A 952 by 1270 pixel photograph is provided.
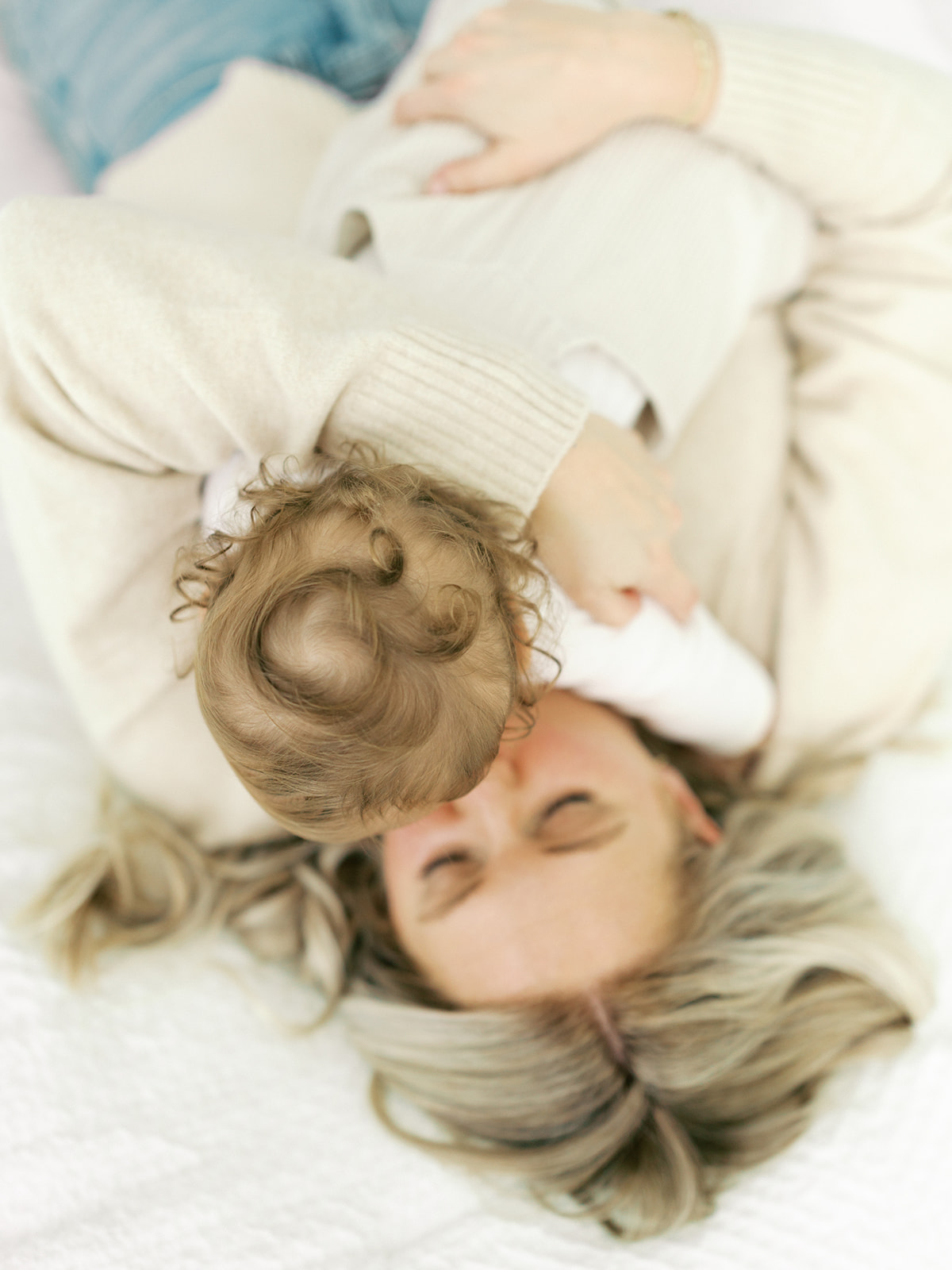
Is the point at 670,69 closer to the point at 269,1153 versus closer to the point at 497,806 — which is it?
the point at 497,806

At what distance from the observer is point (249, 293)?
0.74 metres

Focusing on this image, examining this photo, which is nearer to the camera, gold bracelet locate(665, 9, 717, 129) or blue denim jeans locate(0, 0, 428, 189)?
gold bracelet locate(665, 9, 717, 129)

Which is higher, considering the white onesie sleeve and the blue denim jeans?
the blue denim jeans

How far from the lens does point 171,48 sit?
4.24ft

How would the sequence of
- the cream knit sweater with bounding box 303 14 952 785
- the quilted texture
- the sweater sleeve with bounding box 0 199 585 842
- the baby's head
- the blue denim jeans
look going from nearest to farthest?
the baby's head
the sweater sleeve with bounding box 0 199 585 842
the quilted texture
the cream knit sweater with bounding box 303 14 952 785
the blue denim jeans

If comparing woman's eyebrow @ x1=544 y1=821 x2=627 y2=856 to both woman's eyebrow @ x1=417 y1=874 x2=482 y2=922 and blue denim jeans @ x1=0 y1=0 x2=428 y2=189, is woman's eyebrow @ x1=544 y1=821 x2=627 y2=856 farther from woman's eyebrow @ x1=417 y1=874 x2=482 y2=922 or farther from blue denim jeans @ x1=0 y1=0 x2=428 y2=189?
blue denim jeans @ x1=0 y1=0 x2=428 y2=189

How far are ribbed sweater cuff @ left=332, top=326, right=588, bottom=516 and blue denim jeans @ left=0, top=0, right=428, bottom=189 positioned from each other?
2.67ft

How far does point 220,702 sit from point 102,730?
404mm

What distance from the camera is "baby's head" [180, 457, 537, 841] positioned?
2.06ft

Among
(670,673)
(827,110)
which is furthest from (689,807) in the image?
(827,110)

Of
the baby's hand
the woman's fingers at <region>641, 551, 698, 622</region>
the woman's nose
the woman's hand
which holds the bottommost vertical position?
the woman's nose

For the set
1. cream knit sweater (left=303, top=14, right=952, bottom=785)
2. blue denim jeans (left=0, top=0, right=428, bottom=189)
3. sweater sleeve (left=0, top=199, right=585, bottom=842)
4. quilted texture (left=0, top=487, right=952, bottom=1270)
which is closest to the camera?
sweater sleeve (left=0, top=199, right=585, bottom=842)

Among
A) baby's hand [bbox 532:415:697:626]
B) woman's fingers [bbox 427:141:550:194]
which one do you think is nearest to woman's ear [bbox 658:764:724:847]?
baby's hand [bbox 532:415:697:626]

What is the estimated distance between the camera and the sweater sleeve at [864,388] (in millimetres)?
1036
